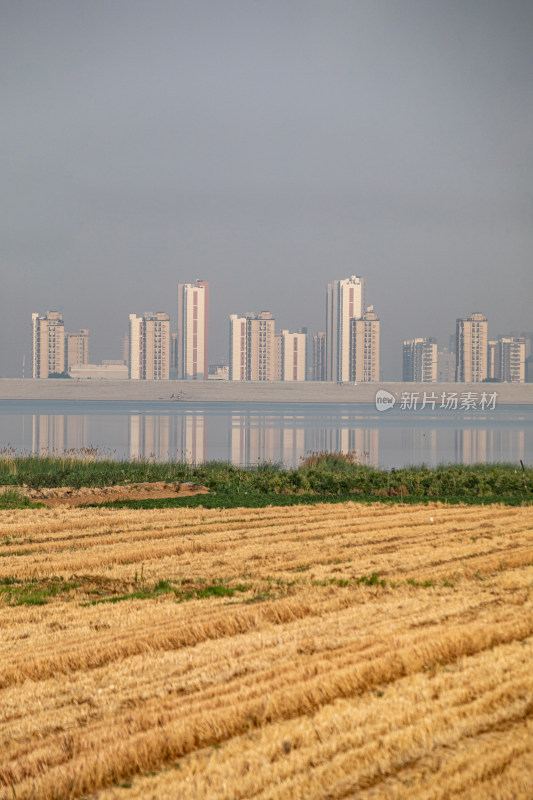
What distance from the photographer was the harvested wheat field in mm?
3527

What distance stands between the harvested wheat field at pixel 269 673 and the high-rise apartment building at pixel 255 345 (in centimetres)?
18703

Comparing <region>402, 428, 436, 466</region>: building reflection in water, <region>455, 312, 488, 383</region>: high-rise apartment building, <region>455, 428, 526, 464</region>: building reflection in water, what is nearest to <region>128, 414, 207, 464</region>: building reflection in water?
<region>402, 428, 436, 466</region>: building reflection in water

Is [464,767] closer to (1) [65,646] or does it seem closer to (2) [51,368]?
(1) [65,646]

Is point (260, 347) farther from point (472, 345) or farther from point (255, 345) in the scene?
point (472, 345)

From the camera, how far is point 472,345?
182 meters

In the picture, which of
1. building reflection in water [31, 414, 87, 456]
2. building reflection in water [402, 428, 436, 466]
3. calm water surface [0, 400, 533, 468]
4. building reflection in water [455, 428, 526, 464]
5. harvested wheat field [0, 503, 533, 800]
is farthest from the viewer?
building reflection in water [31, 414, 87, 456]

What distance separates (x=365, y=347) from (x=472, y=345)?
1030 inches

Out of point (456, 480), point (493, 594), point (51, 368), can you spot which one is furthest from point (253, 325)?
point (493, 594)

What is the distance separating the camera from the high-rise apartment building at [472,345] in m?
180

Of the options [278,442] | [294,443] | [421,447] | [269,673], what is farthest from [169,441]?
[269,673]

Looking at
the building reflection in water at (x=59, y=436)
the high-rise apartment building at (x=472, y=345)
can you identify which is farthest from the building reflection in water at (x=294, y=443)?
the high-rise apartment building at (x=472, y=345)

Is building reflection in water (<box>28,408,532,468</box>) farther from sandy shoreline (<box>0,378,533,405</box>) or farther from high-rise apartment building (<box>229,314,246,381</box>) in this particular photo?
high-rise apartment building (<box>229,314,246,381</box>)

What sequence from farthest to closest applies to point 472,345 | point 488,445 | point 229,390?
point 472,345 → point 229,390 → point 488,445

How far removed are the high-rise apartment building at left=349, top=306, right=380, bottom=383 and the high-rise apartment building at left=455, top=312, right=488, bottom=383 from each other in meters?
20.9
